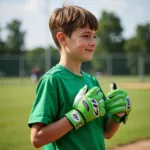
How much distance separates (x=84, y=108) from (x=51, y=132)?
0.25 meters

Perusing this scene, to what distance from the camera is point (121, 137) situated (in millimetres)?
6422

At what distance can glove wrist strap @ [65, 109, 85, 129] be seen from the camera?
6.22 feet

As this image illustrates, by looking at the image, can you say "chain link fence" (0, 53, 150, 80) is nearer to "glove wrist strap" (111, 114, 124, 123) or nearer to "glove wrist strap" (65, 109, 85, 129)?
"glove wrist strap" (111, 114, 124, 123)

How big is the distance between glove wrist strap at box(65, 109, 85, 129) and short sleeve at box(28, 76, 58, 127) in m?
0.10

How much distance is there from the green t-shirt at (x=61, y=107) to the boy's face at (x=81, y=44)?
0.13 m

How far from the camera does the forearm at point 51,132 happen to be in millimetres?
1861

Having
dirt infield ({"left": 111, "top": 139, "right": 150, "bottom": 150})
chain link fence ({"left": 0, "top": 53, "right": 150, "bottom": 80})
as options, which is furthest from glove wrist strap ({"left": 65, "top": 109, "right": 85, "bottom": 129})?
chain link fence ({"left": 0, "top": 53, "right": 150, "bottom": 80})

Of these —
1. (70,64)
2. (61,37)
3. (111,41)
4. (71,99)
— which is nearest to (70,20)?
(61,37)

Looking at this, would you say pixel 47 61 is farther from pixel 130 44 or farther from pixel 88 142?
pixel 130 44

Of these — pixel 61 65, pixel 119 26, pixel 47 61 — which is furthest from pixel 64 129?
pixel 119 26

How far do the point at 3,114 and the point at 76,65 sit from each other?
8.01 meters

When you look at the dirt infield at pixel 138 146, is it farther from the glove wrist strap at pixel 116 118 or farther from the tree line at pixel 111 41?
the tree line at pixel 111 41

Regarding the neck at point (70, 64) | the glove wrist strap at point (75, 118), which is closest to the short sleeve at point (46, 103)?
the glove wrist strap at point (75, 118)

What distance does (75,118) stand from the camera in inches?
74.8
